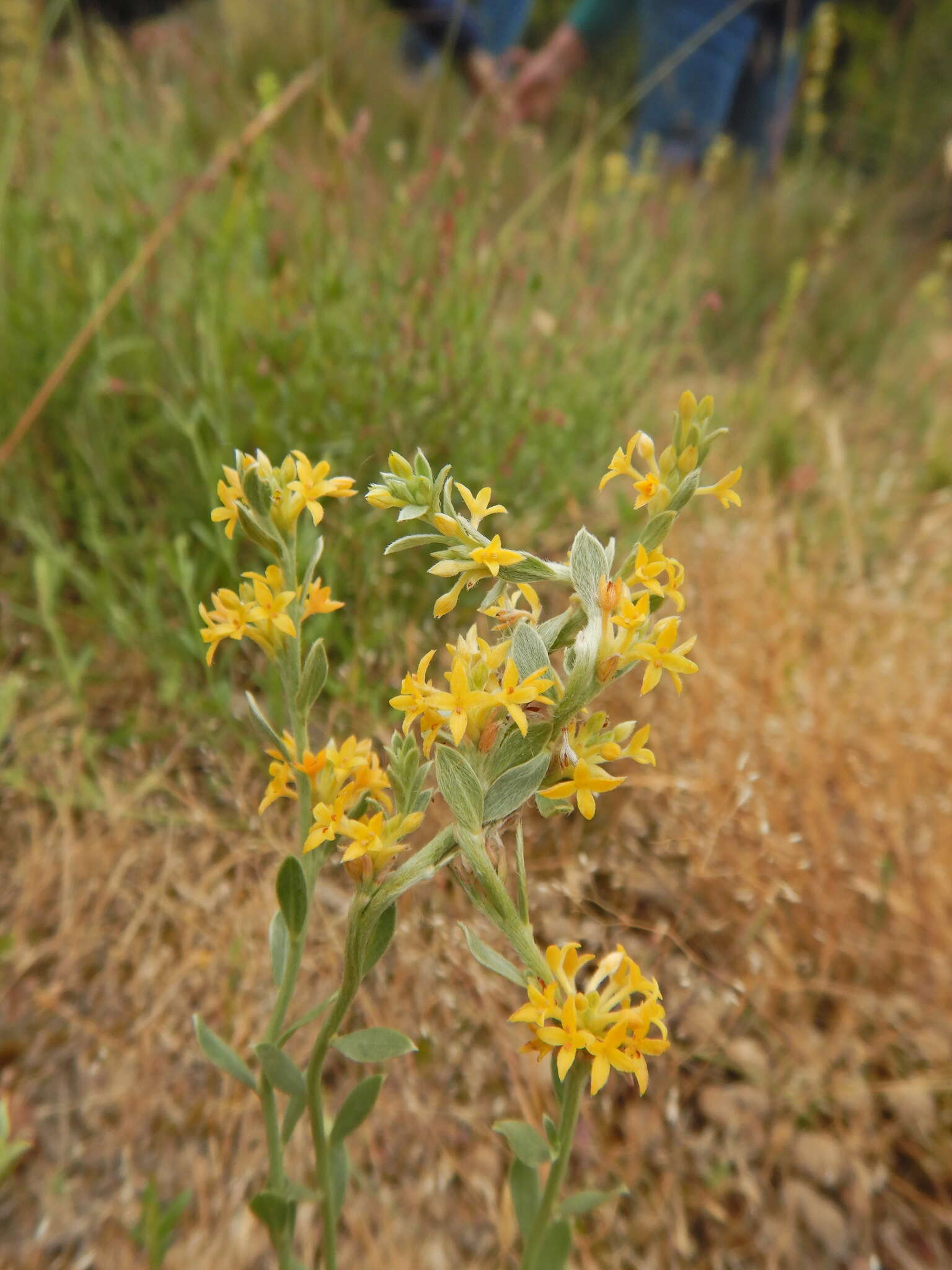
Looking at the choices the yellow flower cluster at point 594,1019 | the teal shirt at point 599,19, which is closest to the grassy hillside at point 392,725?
the yellow flower cluster at point 594,1019

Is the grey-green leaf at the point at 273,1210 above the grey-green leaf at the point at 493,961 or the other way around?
the other way around

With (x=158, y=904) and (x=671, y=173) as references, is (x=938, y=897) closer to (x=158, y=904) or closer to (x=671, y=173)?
(x=158, y=904)

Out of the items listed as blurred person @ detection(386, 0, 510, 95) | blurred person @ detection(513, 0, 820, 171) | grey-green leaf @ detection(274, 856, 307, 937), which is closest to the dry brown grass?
grey-green leaf @ detection(274, 856, 307, 937)

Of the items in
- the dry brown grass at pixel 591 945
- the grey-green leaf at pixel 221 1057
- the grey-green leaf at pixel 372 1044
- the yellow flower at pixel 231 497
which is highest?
the yellow flower at pixel 231 497

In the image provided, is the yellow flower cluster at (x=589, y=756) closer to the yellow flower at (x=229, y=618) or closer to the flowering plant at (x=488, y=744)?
the flowering plant at (x=488, y=744)

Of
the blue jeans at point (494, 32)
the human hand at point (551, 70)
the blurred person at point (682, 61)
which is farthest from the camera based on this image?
the blue jeans at point (494, 32)

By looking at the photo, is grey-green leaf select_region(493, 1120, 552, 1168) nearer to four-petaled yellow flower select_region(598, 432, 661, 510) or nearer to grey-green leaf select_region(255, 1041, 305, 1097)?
grey-green leaf select_region(255, 1041, 305, 1097)

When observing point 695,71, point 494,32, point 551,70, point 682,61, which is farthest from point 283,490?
point 494,32
